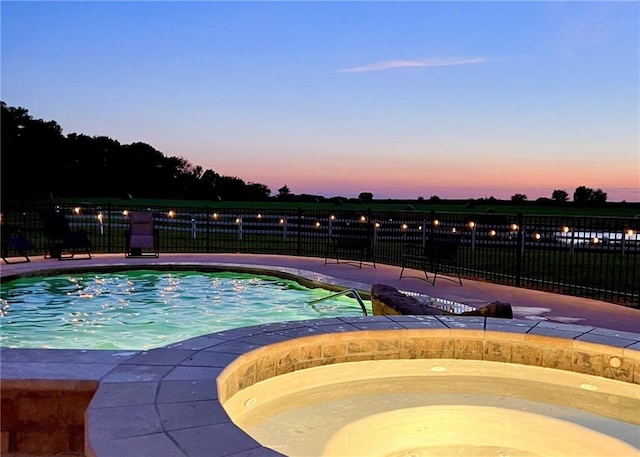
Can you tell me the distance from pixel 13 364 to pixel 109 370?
0.63 meters

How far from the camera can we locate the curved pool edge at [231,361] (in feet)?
7.54

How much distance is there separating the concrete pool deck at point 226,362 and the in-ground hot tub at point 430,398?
15mm

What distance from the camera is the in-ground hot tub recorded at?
3.36 metres

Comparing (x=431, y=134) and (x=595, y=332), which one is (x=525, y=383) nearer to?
(x=595, y=332)

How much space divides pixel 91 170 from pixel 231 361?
59001mm

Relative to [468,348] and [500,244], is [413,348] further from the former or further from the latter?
[500,244]

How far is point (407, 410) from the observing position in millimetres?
3852

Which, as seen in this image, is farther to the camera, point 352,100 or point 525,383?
point 352,100

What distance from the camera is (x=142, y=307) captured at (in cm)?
759

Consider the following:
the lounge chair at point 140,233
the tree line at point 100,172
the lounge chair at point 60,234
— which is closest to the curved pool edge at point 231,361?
the lounge chair at point 60,234

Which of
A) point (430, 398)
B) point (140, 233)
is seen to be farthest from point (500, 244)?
point (430, 398)

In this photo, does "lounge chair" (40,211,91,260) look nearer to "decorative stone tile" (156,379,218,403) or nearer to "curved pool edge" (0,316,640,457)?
"curved pool edge" (0,316,640,457)

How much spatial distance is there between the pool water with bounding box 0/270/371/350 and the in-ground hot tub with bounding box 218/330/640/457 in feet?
8.70

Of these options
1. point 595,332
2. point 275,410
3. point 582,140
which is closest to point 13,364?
point 275,410
